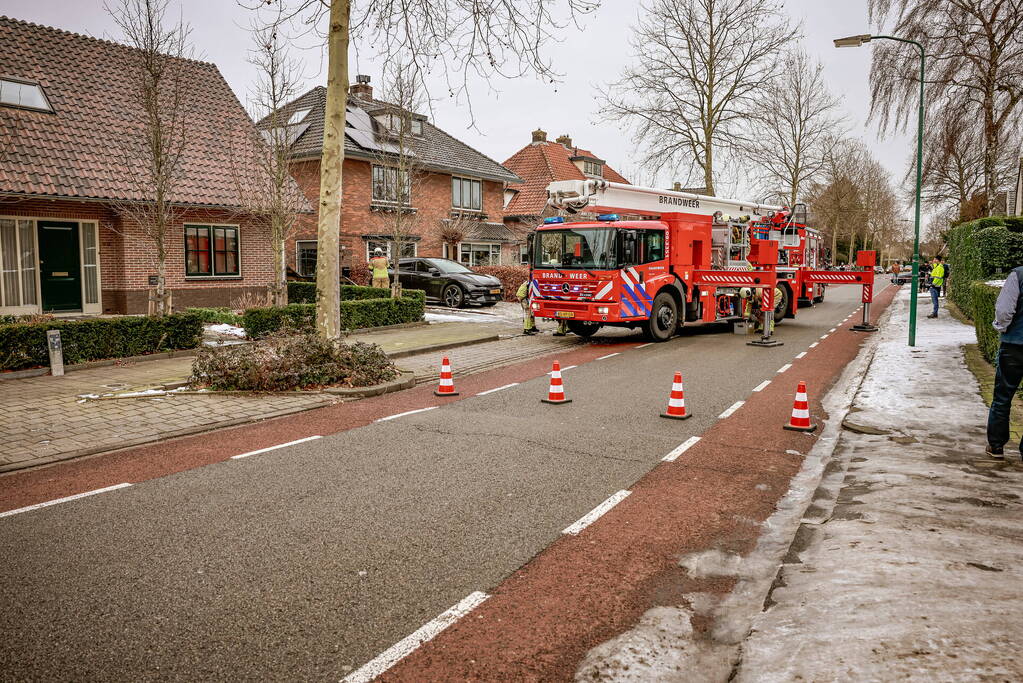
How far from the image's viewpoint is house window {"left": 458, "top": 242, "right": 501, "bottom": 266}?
34.2 m

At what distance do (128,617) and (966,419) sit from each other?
27.1 ft

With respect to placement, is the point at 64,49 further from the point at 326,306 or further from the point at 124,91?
the point at 326,306

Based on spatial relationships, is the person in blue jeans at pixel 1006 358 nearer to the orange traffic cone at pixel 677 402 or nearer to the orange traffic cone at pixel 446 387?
the orange traffic cone at pixel 677 402

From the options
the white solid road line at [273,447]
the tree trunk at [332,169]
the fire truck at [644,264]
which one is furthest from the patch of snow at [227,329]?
the white solid road line at [273,447]

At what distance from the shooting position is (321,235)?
37.7 ft

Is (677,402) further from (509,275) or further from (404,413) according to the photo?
(509,275)

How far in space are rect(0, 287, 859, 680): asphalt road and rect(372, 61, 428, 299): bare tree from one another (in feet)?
41.0

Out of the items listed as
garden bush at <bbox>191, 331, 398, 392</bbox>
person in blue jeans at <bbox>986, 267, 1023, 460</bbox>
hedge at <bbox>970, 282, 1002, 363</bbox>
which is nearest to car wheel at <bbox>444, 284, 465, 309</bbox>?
garden bush at <bbox>191, 331, 398, 392</bbox>

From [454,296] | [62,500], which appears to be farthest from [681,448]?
[454,296]

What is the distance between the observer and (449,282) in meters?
24.5

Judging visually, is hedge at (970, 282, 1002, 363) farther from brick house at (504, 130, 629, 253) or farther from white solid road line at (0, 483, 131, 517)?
brick house at (504, 130, 629, 253)

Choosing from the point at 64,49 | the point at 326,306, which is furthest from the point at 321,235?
the point at 64,49

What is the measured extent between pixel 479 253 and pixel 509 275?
709 centimetres

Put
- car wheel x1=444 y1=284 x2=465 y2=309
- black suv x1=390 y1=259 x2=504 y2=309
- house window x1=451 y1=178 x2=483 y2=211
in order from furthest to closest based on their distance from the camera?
house window x1=451 y1=178 x2=483 y2=211 → car wheel x1=444 y1=284 x2=465 y2=309 → black suv x1=390 y1=259 x2=504 y2=309
